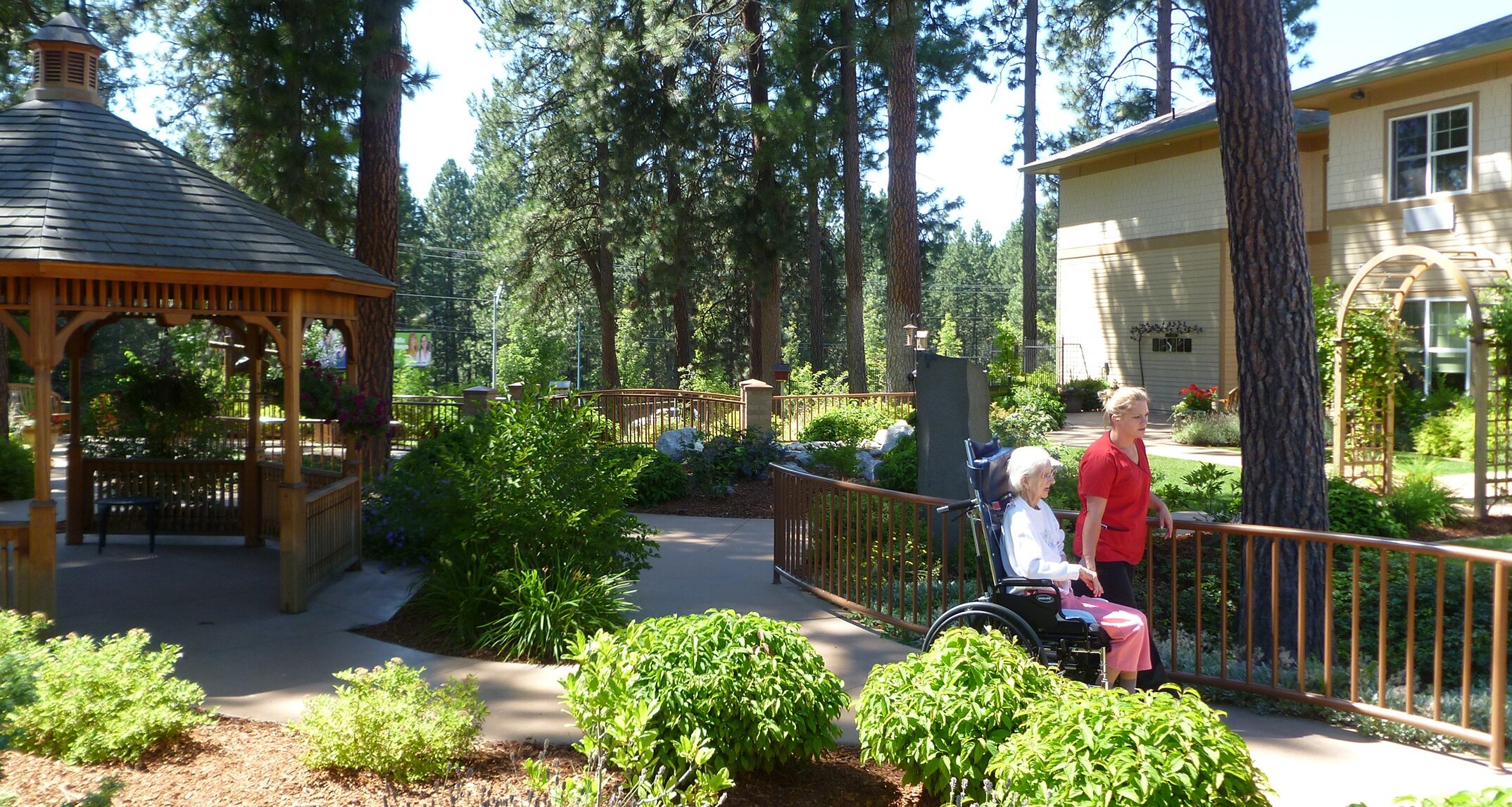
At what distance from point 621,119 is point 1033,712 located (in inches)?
927

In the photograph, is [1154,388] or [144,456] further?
[1154,388]

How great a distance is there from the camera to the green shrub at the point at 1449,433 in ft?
52.0

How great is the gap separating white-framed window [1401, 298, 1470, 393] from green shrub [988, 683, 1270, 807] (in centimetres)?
1794

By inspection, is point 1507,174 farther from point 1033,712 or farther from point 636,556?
point 1033,712

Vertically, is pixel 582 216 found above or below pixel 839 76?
below

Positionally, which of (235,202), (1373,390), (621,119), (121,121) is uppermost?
(621,119)

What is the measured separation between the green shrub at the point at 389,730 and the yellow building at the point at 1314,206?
1210 centimetres

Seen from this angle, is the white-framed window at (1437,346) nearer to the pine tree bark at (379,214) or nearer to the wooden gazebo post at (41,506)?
the pine tree bark at (379,214)

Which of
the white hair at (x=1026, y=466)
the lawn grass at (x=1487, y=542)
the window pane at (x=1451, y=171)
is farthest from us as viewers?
the window pane at (x=1451, y=171)

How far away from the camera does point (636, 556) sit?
24.7 ft

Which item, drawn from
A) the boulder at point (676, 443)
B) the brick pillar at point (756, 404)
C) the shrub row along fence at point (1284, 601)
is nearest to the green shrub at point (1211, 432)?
the brick pillar at point (756, 404)

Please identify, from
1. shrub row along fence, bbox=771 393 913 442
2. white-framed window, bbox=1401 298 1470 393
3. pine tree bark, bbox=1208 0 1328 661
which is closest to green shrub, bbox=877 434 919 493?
pine tree bark, bbox=1208 0 1328 661

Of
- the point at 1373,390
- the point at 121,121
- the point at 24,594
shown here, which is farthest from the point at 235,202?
the point at 1373,390

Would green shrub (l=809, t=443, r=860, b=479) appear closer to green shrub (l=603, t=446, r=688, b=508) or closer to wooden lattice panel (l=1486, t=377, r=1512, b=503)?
green shrub (l=603, t=446, r=688, b=508)
